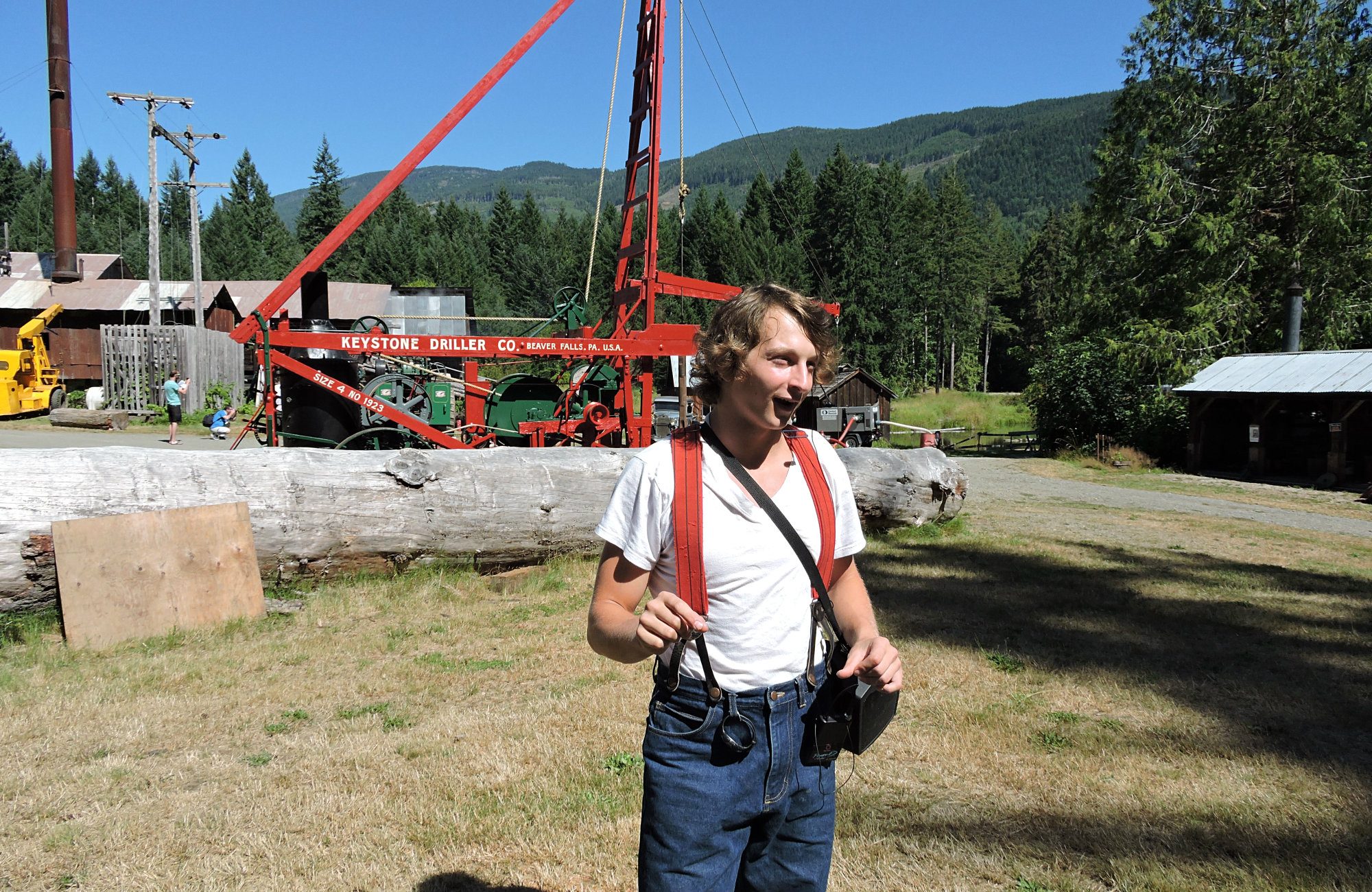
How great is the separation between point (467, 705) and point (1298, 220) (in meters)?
31.0

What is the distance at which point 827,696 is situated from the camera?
89.7 inches

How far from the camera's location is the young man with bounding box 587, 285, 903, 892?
213cm

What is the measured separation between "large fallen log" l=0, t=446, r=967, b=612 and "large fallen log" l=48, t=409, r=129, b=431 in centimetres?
2093

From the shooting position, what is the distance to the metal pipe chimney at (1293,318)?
2616cm

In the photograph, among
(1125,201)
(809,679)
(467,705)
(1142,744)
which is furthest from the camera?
A: (1125,201)

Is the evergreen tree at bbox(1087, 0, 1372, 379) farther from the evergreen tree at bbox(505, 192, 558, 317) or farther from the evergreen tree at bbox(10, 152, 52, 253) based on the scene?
the evergreen tree at bbox(10, 152, 52, 253)

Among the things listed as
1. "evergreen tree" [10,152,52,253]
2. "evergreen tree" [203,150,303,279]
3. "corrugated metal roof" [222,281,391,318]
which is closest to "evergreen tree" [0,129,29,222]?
"evergreen tree" [10,152,52,253]

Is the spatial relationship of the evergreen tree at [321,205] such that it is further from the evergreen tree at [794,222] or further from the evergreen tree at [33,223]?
the evergreen tree at [794,222]

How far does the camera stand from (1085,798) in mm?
4078

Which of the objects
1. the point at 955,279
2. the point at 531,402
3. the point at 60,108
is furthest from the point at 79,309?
the point at 955,279

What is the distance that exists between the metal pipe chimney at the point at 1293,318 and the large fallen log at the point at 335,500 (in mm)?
24817

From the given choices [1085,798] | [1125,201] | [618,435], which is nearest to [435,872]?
[1085,798]

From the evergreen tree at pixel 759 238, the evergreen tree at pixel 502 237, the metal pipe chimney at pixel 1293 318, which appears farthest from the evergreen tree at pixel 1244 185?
the evergreen tree at pixel 502 237

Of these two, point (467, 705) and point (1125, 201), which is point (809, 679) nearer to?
point (467, 705)
